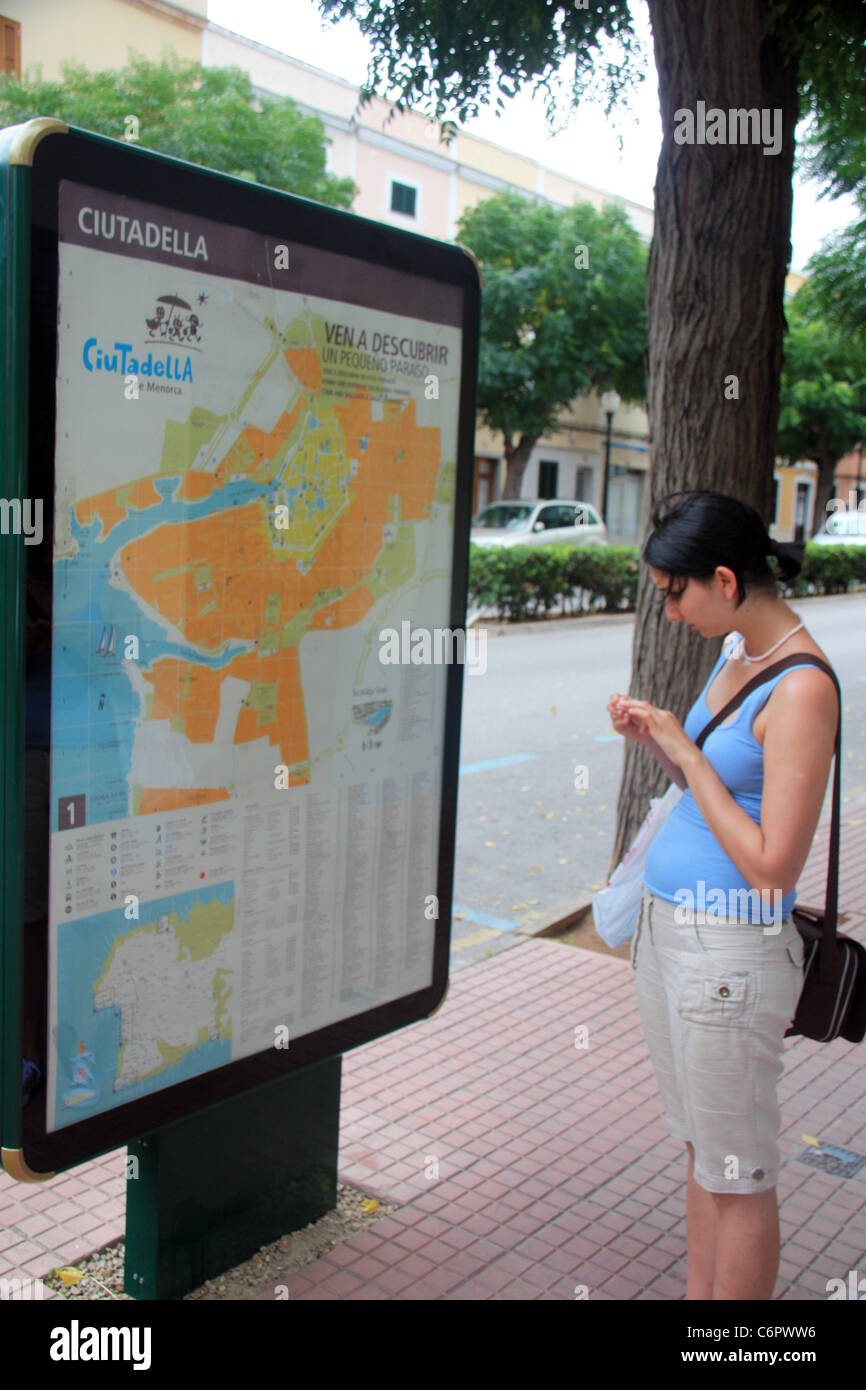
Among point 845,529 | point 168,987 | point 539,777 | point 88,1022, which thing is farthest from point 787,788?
point 845,529

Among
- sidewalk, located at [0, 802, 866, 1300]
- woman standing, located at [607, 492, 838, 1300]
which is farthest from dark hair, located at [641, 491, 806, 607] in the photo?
sidewalk, located at [0, 802, 866, 1300]

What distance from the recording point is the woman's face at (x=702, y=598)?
247 cm

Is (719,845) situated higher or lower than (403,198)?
lower

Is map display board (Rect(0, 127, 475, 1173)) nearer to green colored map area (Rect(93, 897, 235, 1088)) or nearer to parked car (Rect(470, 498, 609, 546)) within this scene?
green colored map area (Rect(93, 897, 235, 1088))

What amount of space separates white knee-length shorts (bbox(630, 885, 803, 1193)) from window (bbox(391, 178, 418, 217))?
32600 mm

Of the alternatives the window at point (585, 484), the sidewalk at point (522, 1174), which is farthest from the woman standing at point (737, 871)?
the window at point (585, 484)

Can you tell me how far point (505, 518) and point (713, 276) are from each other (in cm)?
2040

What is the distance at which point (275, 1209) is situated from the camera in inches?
121

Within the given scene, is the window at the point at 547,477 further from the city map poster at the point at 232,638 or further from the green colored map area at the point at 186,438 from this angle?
the green colored map area at the point at 186,438

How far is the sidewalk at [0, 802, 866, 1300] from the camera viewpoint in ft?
10.1

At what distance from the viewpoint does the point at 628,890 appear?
2846mm

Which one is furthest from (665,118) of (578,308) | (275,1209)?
(578,308)

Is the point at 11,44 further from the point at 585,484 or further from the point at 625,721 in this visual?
the point at 625,721

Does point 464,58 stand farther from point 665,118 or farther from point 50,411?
point 50,411
